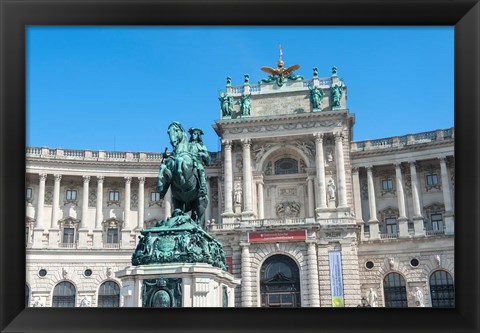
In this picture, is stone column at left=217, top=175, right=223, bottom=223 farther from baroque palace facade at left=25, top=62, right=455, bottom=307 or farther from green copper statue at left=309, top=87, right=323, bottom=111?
green copper statue at left=309, top=87, right=323, bottom=111

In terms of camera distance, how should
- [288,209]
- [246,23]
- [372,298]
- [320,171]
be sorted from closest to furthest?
[246,23] < [372,298] < [320,171] < [288,209]

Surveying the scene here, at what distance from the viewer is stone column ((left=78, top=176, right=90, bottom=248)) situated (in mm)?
48281

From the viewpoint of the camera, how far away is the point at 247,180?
46781 millimetres

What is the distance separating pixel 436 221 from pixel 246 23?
42445mm

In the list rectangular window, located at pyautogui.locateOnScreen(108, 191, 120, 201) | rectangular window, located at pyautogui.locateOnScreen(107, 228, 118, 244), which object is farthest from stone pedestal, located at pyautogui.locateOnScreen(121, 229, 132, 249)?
rectangular window, located at pyautogui.locateOnScreen(108, 191, 120, 201)

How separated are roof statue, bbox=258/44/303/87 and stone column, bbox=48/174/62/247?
19.5 meters

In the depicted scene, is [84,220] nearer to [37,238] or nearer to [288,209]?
[37,238]

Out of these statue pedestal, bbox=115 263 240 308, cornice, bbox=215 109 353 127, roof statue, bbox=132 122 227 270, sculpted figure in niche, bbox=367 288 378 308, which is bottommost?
sculpted figure in niche, bbox=367 288 378 308

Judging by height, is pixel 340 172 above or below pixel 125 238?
above

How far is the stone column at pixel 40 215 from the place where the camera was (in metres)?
47.0

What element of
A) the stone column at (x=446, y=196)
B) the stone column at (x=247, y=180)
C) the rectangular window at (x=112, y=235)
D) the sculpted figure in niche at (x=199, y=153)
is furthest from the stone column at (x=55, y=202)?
the sculpted figure in niche at (x=199, y=153)

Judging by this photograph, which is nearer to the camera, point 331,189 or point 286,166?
point 331,189

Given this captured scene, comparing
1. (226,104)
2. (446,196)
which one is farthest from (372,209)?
(226,104)

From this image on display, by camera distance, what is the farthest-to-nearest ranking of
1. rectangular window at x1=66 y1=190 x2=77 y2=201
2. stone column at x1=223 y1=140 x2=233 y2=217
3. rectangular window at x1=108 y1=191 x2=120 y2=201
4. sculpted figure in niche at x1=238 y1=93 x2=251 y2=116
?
rectangular window at x1=108 y1=191 x2=120 y2=201 < rectangular window at x1=66 y1=190 x2=77 y2=201 < sculpted figure in niche at x1=238 y1=93 x2=251 y2=116 < stone column at x1=223 y1=140 x2=233 y2=217
